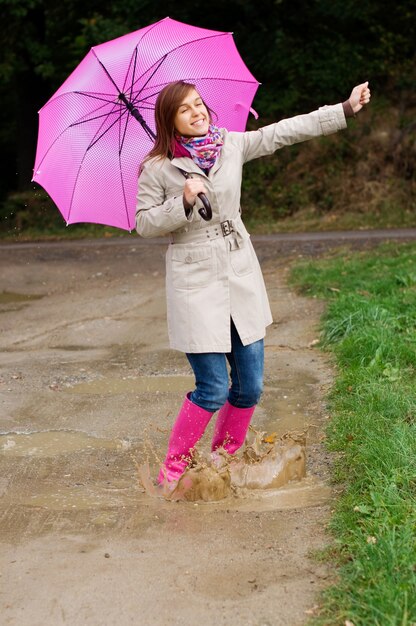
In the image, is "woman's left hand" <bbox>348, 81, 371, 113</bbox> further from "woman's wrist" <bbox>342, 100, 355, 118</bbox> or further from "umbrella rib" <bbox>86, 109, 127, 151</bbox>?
"umbrella rib" <bbox>86, 109, 127, 151</bbox>

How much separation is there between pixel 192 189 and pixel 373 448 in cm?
147

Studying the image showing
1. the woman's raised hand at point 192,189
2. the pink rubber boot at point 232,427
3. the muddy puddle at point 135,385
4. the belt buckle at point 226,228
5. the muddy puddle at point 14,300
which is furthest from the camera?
the muddy puddle at point 14,300

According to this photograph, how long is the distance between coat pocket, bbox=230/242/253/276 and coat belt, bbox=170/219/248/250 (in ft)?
0.09

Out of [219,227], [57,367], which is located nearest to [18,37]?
[57,367]

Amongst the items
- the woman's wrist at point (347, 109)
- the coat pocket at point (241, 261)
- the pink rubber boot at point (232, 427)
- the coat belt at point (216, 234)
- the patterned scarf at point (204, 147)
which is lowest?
the pink rubber boot at point (232, 427)

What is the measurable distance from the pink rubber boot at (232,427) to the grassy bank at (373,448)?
0.48 metres

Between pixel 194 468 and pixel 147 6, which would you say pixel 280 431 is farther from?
pixel 147 6

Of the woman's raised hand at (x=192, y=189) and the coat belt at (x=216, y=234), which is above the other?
the woman's raised hand at (x=192, y=189)

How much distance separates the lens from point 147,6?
65.1 feet

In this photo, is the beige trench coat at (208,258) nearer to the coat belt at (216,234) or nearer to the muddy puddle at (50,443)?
the coat belt at (216,234)

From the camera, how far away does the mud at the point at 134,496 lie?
11.4ft

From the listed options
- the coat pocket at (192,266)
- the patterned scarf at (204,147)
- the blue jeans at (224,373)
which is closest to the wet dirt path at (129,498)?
the blue jeans at (224,373)

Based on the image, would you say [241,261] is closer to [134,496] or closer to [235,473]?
[235,473]

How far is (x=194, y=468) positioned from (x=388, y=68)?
1677 cm
